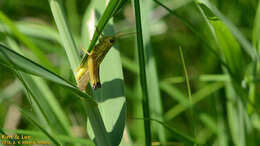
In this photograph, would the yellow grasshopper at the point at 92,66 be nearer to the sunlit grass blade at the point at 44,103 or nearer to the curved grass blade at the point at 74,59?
the curved grass blade at the point at 74,59

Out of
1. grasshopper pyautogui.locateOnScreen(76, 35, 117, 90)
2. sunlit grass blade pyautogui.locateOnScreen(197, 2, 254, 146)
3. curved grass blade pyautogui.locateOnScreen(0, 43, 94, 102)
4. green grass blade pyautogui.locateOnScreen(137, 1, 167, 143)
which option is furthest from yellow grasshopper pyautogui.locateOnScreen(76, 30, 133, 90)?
green grass blade pyautogui.locateOnScreen(137, 1, 167, 143)

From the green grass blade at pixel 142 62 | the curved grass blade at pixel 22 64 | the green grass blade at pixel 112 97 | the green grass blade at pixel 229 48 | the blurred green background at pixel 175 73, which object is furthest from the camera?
the blurred green background at pixel 175 73

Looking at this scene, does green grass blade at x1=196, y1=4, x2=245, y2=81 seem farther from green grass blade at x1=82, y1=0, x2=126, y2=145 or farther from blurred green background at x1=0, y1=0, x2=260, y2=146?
green grass blade at x1=82, y1=0, x2=126, y2=145

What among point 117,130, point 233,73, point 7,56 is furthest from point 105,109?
point 233,73

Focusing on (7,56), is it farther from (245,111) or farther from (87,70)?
(245,111)

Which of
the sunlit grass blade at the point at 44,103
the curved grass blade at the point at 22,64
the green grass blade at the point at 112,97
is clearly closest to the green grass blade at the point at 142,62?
the green grass blade at the point at 112,97

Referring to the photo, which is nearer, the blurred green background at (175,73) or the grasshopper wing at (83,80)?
the grasshopper wing at (83,80)

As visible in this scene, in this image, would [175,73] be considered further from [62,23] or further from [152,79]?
[62,23]
